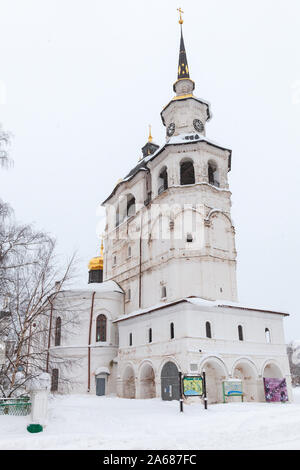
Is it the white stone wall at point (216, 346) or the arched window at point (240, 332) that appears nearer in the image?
the white stone wall at point (216, 346)

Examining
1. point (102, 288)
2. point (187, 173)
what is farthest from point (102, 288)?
point (187, 173)

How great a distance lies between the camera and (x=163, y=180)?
33.1m

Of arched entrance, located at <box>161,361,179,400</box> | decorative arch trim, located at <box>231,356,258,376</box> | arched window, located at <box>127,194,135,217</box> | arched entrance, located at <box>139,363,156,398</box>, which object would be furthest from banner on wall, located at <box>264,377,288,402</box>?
arched window, located at <box>127,194,135,217</box>

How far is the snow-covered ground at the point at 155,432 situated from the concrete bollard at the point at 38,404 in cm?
25

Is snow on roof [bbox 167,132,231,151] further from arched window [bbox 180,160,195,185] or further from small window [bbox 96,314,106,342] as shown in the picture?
small window [bbox 96,314,106,342]

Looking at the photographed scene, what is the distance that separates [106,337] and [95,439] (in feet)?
72.2

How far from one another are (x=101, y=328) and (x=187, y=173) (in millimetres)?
14704

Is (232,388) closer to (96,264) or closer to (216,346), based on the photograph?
(216,346)

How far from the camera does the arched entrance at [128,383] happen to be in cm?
2903

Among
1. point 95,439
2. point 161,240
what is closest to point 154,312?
point 161,240

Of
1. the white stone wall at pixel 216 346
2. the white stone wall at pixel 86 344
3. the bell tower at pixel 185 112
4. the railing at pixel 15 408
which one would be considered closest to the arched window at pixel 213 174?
the bell tower at pixel 185 112

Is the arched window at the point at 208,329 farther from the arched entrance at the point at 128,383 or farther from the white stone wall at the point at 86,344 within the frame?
the white stone wall at the point at 86,344
